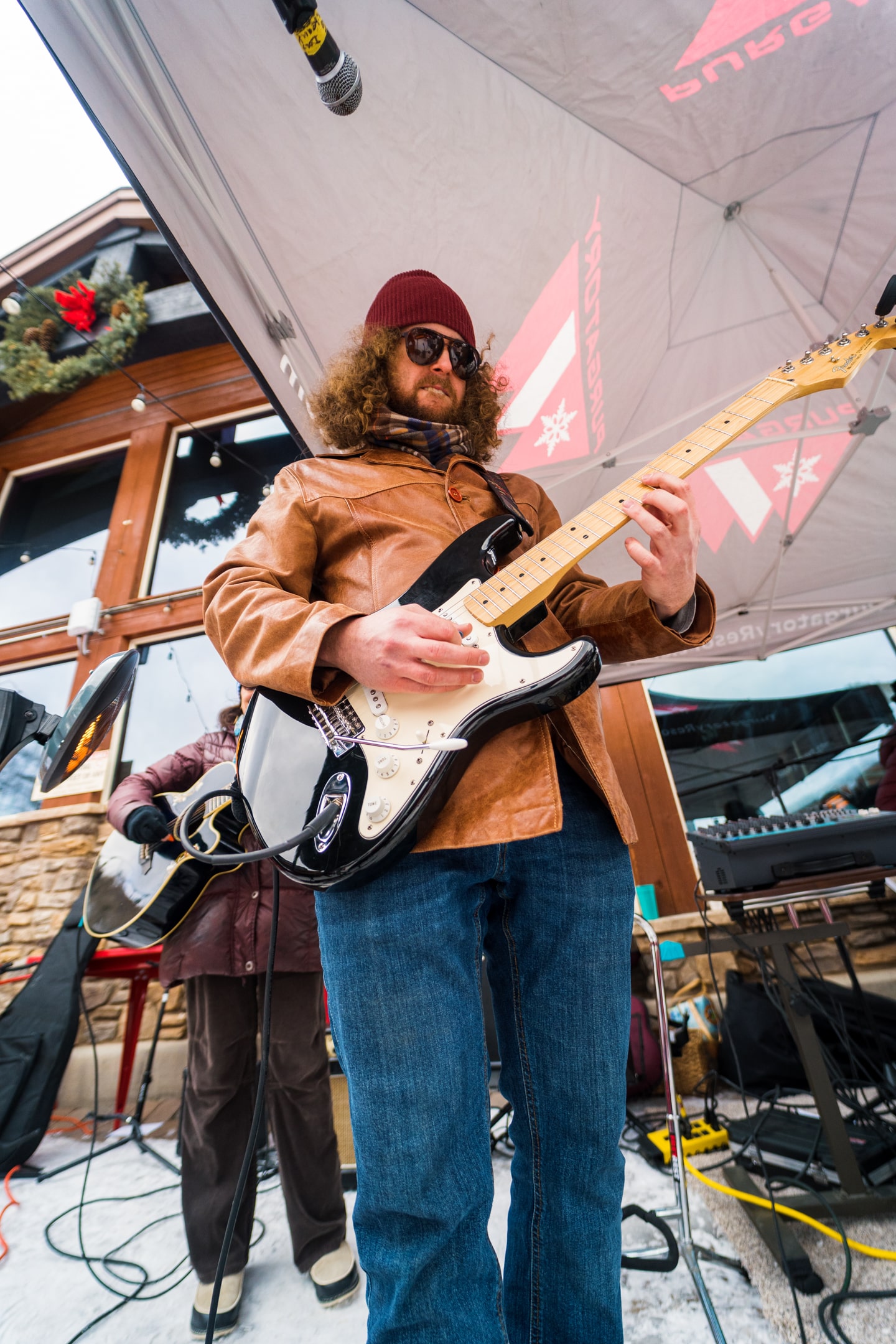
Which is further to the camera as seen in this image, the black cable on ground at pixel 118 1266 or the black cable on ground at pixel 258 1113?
the black cable on ground at pixel 118 1266

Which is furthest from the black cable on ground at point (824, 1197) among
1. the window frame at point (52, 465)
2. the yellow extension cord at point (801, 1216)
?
the window frame at point (52, 465)

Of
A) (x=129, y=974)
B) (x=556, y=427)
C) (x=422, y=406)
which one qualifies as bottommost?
(x=129, y=974)

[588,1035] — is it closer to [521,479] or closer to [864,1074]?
[521,479]

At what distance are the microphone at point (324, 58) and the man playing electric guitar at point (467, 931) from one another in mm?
1038

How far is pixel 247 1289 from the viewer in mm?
1602

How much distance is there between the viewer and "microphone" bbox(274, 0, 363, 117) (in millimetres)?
1293

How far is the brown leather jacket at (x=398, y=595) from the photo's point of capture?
81 cm

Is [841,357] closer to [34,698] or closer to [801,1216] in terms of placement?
[801,1216]

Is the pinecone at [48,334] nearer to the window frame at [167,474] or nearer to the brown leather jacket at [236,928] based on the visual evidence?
the window frame at [167,474]

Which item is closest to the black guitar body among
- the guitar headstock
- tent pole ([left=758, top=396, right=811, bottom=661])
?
the guitar headstock

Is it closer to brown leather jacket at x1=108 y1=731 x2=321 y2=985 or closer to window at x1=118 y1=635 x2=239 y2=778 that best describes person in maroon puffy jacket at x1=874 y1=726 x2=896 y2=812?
brown leather jacket at x1=108 y1=731 x2=321 y2=985

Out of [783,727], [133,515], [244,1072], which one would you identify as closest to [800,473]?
[783,727]

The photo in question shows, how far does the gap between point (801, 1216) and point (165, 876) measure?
6.40 feet

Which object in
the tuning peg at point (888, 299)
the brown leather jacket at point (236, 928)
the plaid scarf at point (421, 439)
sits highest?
the tuning peg at point (888, 299)
